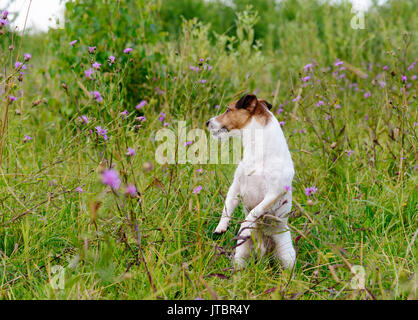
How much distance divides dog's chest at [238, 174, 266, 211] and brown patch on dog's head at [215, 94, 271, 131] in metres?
0.30

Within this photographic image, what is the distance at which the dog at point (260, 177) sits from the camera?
2383mm

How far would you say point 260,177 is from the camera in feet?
8.02

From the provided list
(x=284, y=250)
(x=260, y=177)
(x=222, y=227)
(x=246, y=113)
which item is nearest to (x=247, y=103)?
(x=246, y=113)

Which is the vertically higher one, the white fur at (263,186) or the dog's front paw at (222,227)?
the white fur at (263,186)

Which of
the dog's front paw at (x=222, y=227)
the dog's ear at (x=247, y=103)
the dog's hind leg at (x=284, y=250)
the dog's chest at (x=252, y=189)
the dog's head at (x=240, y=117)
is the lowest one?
the dog's hind leg at (x=284, y=250)

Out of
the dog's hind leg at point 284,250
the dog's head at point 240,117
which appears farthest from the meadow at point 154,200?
the dog's head at point 240,117

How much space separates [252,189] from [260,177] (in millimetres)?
92

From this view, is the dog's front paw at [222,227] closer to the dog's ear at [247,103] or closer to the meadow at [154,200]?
the meadow at [154,200]

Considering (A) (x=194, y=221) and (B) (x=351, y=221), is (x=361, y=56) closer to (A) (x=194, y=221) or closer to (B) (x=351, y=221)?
(B) (x=351, y=221)

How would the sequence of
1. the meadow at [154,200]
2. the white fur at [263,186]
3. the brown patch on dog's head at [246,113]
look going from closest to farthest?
1. the meadow at [154,200]
2. the white fur at [263,186]
3. the brown patch on dog's head at [246,113]

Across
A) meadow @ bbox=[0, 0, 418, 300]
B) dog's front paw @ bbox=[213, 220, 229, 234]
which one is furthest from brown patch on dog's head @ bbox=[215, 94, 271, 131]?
dog's front paw @ bbox=[213, 220, 229, 234]

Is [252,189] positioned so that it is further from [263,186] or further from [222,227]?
[222,227]

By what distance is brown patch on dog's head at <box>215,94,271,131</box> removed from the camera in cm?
250
